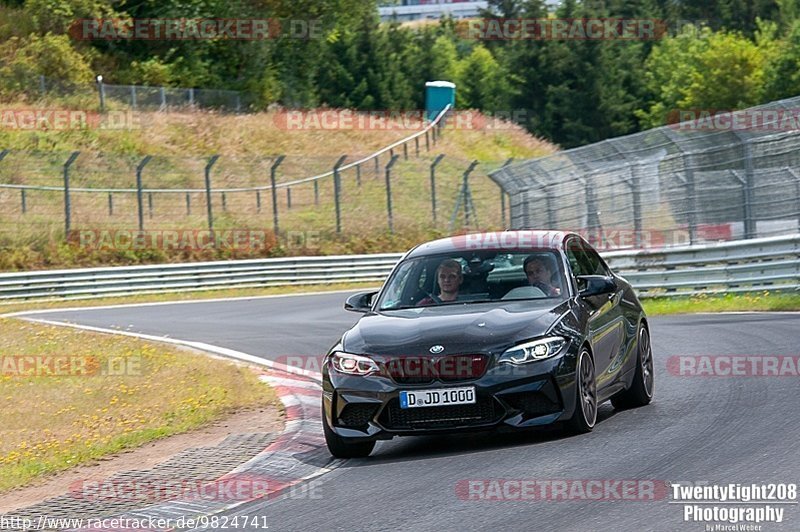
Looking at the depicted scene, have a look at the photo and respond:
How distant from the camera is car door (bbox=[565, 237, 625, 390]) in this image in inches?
380

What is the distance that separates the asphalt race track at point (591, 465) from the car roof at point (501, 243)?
1.40 metres

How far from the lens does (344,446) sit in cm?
916

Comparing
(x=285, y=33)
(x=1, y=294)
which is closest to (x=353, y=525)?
(x=1, y=294)

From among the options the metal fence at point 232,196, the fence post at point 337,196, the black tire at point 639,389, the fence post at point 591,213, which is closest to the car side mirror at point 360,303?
the black tire at point 639,389

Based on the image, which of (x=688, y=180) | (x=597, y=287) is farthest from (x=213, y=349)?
(x=688, y=180)

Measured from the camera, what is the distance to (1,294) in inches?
1185

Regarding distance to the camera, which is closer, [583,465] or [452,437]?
[583,465]

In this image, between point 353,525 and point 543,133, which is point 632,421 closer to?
point 353,525

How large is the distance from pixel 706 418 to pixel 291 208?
3019 centimetres

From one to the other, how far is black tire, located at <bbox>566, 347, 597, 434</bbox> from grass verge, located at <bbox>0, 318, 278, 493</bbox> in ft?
11.5

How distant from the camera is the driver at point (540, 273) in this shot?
9.79m

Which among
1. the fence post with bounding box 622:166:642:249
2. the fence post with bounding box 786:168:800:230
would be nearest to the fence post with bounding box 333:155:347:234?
the fence post with bounding box 622:166:642:249

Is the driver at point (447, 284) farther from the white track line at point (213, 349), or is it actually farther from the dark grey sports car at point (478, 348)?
the white track line at point (213, 349)

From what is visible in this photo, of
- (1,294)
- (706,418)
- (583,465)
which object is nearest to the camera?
(583,465)
